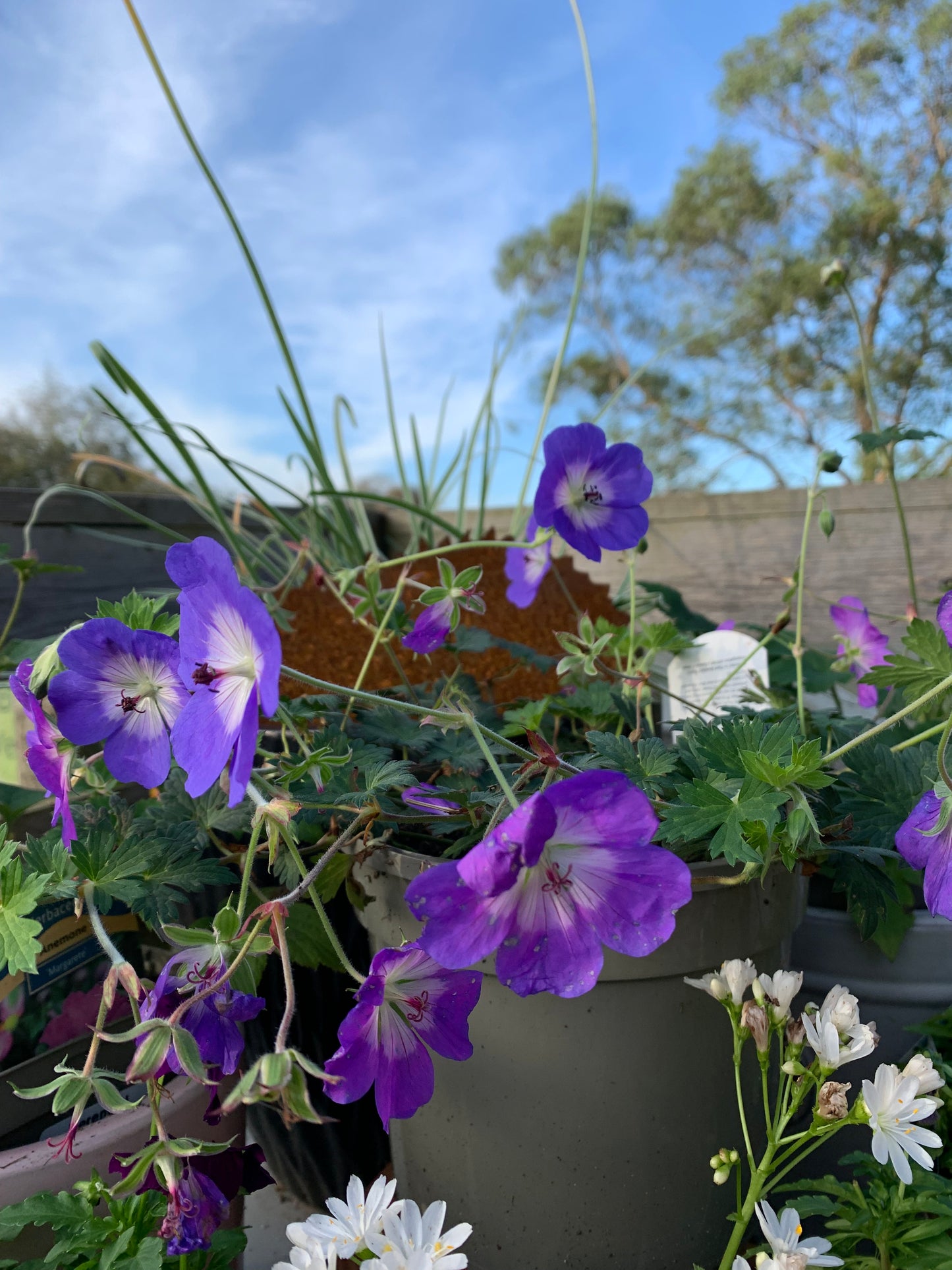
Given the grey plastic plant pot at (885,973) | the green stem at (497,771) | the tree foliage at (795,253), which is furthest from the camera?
the tree foliage at (795,253)

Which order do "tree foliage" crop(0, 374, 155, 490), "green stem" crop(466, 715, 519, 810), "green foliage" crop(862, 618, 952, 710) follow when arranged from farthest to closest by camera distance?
"tree foliage" crop(0, 374, 155, 490), "green foliage" crop(862, 618, 952, 710), "green stem" crop(466, 715, 519, 810)

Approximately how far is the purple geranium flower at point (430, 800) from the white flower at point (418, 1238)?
19 cm

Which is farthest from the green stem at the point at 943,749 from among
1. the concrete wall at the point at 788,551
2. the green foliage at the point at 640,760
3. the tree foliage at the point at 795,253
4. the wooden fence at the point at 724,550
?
the tree foliage at the point at 795,253

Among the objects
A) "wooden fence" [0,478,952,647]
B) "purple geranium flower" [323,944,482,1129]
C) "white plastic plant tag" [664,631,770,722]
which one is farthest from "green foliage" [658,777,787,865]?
"wooden fence" [0,478,952,647]

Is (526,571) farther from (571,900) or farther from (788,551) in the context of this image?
(788,551)

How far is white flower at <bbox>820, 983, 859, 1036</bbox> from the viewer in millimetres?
432

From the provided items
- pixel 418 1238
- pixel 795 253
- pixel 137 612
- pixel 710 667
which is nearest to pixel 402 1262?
pixel 418 1238

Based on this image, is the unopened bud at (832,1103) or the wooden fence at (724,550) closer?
the unopened bud at (832,1103)

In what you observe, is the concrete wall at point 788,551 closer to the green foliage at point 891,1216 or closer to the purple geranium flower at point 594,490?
the purple geranium flower at point 594,490

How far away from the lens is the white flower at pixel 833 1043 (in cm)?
42

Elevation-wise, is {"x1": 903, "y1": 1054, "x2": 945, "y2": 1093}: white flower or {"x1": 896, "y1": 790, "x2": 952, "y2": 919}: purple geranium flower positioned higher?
{"x1": 896, "y1": 790, "x2": 952, "y2": 919}: purple geranium flower

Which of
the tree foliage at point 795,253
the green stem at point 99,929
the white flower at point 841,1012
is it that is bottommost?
the white flower at point 841,1012

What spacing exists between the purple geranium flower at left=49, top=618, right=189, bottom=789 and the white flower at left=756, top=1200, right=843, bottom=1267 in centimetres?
38

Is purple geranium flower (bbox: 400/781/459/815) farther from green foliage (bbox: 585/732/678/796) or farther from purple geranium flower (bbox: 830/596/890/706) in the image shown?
purple geranium flower (bbox: 830/596/890/706)
